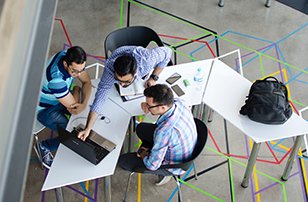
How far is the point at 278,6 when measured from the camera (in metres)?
6.06

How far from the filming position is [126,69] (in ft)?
11.5

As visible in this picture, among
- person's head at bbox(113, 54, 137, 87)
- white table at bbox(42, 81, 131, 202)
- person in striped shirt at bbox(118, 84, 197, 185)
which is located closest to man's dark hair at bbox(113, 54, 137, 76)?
person's head at bbox(113, 54, 137, 87)

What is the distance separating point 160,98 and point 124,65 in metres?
0.41

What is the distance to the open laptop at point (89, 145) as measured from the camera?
11.2 ft

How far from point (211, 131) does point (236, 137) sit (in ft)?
0.84

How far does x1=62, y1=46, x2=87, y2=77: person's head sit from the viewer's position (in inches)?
141

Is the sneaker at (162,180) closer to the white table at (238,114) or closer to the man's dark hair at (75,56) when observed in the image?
the white table at (238,114)

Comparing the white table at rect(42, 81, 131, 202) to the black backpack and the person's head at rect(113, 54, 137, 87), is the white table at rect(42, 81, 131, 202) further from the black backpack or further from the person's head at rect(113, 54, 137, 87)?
the black backpack

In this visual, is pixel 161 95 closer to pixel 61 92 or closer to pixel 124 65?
pixel 124 65

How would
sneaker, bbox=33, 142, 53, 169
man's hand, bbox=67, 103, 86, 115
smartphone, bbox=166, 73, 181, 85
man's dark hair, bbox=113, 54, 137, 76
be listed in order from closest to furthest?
man's dark hair, bbox=113, 54, 137, 76 < man's hand, bbox=67, 103, 86, 115 < smartphone, bbox=166, 73, 181, 85 < sneaker, bbox=33, 142, 53, 169

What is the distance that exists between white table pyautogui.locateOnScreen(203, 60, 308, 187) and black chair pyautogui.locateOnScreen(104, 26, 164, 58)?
0.66 m

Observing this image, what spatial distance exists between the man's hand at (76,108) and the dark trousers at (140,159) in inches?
20.1

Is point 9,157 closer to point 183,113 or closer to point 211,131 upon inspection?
point 183,113

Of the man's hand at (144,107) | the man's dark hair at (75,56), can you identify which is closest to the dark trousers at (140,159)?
the man's hand at (144,107)
